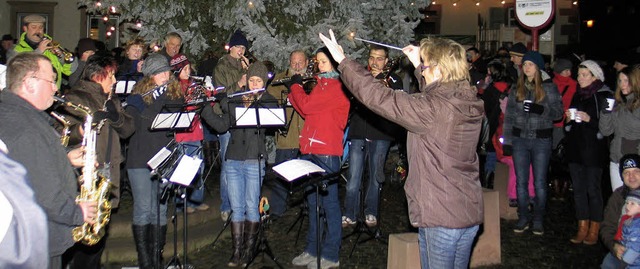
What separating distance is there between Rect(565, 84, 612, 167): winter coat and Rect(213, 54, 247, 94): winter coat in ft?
13.9

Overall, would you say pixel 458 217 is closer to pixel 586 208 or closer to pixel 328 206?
pixel 328 206

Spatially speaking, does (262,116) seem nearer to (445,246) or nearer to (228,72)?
(228,72)

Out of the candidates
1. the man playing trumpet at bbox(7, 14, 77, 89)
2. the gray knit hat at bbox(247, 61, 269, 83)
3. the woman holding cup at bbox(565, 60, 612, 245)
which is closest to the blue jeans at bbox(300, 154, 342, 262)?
the gray knit hat at bbox(247, 61, 269, 83)

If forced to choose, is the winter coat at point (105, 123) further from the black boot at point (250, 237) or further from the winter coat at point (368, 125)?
the winter coat at point (368, 125)

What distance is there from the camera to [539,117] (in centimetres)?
877

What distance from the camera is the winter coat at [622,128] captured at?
25.6ft

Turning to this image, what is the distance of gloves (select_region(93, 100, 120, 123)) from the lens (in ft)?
20.0

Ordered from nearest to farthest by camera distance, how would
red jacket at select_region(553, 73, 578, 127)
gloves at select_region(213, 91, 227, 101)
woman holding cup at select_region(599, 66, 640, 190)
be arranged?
1. gloves at select_region(213, 91, 227, 101)
2. woman holding cup at select_region(599, 66, 640, 190)
3. red jacket at select_region(553, 73, 578, 127)

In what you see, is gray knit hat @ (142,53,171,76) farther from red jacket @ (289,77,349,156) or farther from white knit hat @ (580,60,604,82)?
white knit hat @ (580,60,604,82)

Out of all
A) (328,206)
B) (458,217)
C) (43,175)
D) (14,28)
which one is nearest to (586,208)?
(328,206)

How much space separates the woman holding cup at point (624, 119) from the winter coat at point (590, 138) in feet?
0.87

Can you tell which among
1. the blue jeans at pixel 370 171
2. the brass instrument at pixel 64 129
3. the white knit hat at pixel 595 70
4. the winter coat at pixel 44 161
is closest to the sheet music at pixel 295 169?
the brass instrument at pixel 64 129

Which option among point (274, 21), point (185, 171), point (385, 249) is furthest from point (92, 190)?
point (274, 21)

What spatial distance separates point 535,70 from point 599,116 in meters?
0.95
